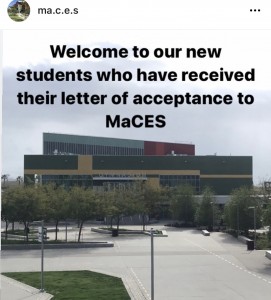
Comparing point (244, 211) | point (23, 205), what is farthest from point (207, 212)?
point (23, 205)

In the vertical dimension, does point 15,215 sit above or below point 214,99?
below

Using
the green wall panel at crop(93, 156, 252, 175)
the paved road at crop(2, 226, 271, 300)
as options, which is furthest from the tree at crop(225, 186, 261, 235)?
the green wall panel at crop(93, 156, 252, 175)

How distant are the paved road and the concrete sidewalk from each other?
3.57 meters

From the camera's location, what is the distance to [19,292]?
822 inches

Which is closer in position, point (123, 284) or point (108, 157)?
point (123, 284)

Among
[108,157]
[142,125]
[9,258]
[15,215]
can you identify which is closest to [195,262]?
[9,258]

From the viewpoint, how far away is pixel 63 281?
23219mm

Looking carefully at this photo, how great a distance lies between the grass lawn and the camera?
19805 mm

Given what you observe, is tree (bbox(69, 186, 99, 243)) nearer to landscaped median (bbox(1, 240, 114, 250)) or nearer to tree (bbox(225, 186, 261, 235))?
landscaped median (bbox(1, 240, 114, 250))

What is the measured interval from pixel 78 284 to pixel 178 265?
798cm

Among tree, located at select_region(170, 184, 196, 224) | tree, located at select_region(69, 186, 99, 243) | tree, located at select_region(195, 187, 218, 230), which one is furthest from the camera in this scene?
tree, located at select_region(170, 184, 196, 224)

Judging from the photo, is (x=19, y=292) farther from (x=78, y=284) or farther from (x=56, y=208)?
(x=56, y=208)

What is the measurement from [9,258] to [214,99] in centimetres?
2501

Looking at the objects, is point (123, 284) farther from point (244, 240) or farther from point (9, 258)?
point (244, 240)
